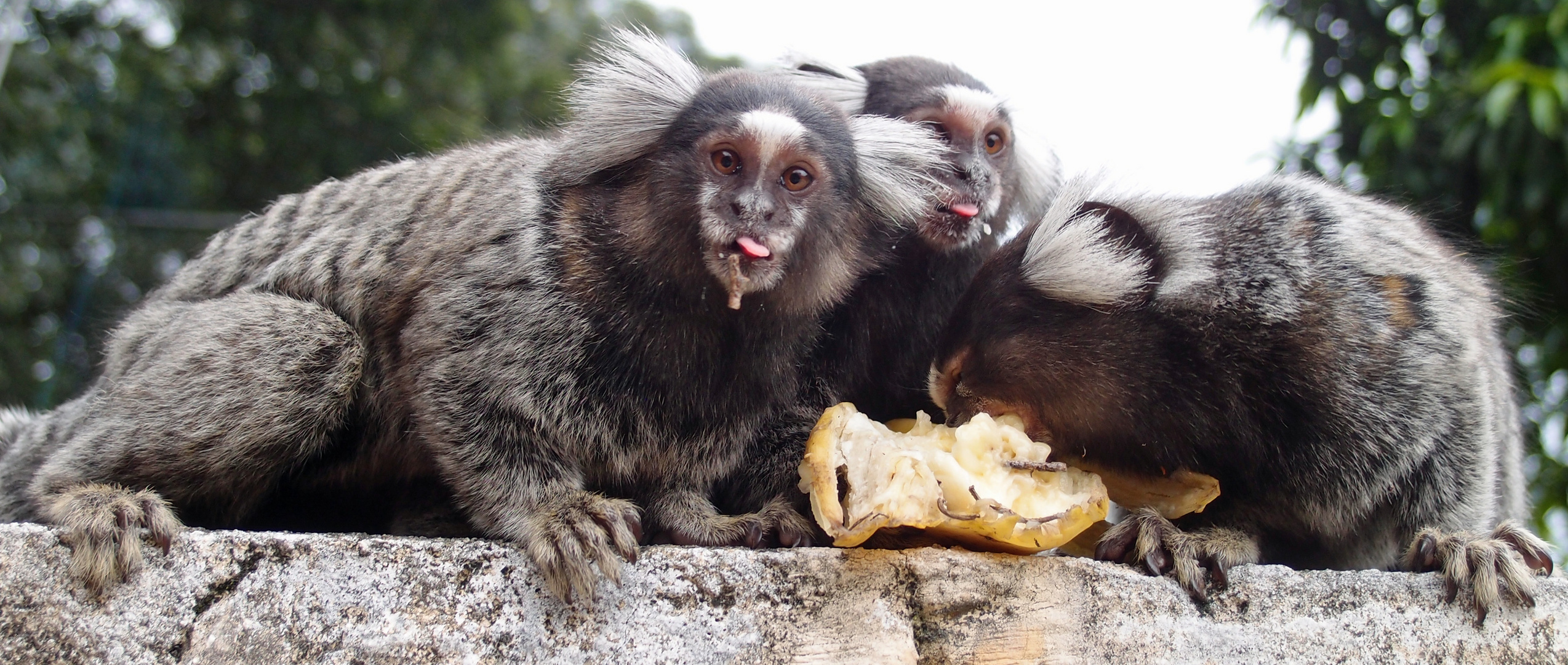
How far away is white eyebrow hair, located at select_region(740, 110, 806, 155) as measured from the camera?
7.01ft

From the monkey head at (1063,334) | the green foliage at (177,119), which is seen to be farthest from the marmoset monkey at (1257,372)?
the green foliage at (177,119)

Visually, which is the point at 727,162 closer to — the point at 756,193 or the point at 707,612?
the point at 756,193

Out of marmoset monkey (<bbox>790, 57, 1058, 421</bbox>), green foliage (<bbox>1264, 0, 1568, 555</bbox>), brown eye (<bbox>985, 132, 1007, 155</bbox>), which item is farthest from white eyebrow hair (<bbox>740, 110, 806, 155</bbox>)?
green foliage (<bbox>1264, 0, 1568, 555</bbox>)

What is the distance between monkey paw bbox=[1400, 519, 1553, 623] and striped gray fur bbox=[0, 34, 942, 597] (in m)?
1.26

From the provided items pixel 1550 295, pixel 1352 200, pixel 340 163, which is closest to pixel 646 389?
pixel 1352 200

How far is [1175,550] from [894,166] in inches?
37.9

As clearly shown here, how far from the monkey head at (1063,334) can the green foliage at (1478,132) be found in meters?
1.84

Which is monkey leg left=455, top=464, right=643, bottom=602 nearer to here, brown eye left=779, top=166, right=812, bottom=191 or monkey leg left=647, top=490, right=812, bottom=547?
monkey leg left=647, top=490, right=812, bottom=547

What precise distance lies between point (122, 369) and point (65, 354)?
17.3 feet

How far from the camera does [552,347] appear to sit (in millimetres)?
2221

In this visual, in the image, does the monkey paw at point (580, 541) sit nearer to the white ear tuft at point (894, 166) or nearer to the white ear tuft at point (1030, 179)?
the white ear tuft at point (894, 166)

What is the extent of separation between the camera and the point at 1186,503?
243cm

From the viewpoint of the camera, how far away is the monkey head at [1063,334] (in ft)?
7.95

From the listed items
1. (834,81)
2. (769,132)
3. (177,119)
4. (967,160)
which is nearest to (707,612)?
(769,132)
